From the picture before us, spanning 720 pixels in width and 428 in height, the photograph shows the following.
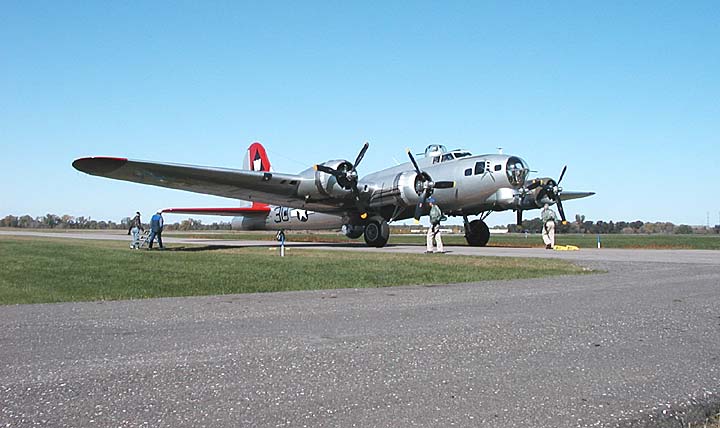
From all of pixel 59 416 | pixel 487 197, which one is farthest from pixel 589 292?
pixel 487 197

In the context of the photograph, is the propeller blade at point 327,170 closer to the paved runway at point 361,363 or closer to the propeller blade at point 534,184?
the propeller blade at point 534,184

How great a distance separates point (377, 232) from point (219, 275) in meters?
15.7

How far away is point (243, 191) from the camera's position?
2792cm

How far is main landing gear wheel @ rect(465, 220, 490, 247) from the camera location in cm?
2945

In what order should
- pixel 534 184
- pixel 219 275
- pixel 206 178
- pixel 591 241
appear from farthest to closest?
pixel 591 241
pixel 534 184
pixel 206 178
pixel 219 275

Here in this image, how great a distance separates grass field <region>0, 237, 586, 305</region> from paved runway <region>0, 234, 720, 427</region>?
2.37 metres

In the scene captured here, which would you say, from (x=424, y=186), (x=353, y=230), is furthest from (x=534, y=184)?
(x=353, y=230)

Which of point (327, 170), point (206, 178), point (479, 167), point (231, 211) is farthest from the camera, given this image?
point (231, 211)

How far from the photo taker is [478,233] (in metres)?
29.6

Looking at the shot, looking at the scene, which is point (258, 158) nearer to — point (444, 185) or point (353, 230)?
point (353, 230)

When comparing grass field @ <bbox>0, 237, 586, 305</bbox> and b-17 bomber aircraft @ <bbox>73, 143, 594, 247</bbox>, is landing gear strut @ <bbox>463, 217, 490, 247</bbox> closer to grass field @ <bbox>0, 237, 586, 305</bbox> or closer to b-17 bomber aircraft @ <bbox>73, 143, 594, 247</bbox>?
b-17 bomber aircraft @ <bbox>73, 143, 594, 247</bbox>

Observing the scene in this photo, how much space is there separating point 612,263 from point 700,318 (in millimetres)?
8557

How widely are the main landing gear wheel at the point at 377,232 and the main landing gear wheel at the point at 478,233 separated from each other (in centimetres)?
441

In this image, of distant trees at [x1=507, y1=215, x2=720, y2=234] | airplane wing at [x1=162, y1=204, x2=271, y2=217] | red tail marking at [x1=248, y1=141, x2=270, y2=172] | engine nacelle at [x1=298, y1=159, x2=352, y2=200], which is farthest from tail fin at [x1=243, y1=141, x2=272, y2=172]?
distant trees at [x1=507, y1=215, x2=720, y2=234]
